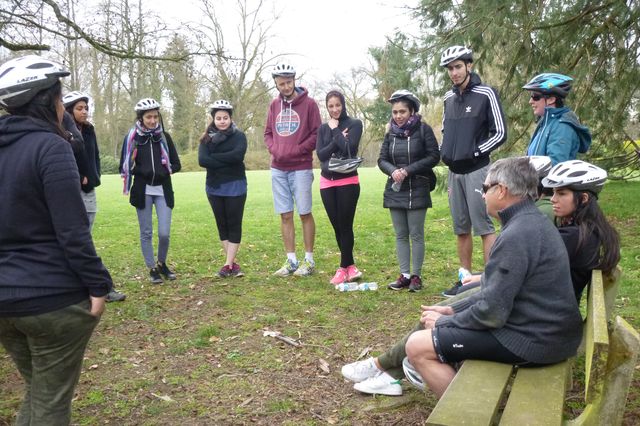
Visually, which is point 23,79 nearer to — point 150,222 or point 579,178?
point 579,178

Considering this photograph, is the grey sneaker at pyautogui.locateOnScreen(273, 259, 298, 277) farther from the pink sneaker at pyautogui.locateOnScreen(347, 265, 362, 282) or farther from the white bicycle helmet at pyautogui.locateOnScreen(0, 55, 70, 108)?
the white bicycle helmet at pyautogui.locateOnScreen(0, 55, 70, 108)

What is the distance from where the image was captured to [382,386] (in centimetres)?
382

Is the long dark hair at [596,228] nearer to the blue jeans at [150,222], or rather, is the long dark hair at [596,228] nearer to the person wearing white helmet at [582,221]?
the person wearing white helmet at [582,221]

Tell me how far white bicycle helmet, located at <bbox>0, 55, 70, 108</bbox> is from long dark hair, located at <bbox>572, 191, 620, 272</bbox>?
9.63ft

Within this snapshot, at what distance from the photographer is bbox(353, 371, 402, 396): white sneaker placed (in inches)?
150

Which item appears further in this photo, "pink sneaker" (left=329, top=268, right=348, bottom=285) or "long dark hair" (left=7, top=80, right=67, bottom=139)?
"pink sneaker" (left=329, top=268, right=348, bottom=285)

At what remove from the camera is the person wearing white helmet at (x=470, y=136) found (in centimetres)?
548

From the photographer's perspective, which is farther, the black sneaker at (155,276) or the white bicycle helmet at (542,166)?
the black sneaker at (155,276)

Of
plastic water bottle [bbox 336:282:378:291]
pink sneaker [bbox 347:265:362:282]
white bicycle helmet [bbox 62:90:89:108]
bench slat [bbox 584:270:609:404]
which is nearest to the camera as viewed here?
bench slat [bbox 584:270:609:404]

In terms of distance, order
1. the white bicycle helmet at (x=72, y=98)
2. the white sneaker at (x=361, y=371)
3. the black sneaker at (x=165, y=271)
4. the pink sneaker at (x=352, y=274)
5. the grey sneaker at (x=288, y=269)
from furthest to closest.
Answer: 1. the grey sneaker at (x=288, y=269)
2. the black sneaker at (x=165, y=271)
3. the pink sneaker at (x=352, y=274)
4. the white bicycle helmet at (x=72, y=98)
5. the white sneaker at (x=361, y=371)

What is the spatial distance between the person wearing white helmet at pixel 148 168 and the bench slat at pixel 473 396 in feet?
15.1

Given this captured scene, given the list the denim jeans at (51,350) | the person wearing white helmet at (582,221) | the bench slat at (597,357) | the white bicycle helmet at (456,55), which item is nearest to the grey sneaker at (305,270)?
the white bicycle helmet at (456,55)

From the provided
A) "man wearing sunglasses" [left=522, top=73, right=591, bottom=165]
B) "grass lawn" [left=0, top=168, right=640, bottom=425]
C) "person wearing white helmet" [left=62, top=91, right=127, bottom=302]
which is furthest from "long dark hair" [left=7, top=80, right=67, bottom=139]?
"man wearing sunglasses" [left=522, top=73, right=591, bottom=165]

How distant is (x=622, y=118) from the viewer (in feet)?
29.5
